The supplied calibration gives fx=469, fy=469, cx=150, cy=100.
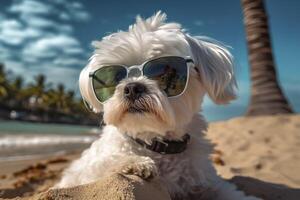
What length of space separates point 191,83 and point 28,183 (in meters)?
3.55

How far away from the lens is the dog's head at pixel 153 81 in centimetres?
315

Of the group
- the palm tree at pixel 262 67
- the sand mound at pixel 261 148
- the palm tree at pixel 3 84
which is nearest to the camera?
the sand mound at pixel 261 148

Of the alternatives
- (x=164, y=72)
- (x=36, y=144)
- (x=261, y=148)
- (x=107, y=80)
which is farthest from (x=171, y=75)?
(x=36, y=144)

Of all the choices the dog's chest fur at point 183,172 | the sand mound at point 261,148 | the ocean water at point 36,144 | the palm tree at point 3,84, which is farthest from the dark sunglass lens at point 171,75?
the palm tree at point 3,84

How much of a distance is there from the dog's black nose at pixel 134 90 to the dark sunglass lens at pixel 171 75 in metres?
0.14

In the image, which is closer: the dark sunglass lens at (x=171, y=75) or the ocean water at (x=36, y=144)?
the dark sunglass lens at (x=171, y=75)

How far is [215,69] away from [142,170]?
3.32ft

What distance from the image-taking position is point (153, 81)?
128 inches

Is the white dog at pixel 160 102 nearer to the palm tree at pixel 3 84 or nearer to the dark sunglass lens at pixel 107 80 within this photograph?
the dark sunglass lens at pixel 107 80

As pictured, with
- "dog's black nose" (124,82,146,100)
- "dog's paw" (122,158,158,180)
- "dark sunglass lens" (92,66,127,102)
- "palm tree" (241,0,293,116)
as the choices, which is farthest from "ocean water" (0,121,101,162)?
"palm tree" (241,0,293,116)

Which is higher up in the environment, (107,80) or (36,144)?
(107,80)

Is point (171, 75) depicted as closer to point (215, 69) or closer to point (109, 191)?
point (215, 69)

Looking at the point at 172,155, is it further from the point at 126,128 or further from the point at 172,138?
the point at 126,128

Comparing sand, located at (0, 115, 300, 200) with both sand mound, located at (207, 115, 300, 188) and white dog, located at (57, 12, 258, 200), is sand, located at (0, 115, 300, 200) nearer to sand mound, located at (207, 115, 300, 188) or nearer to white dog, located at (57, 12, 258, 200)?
sand mound, located at (207, 115, 300, 188)
